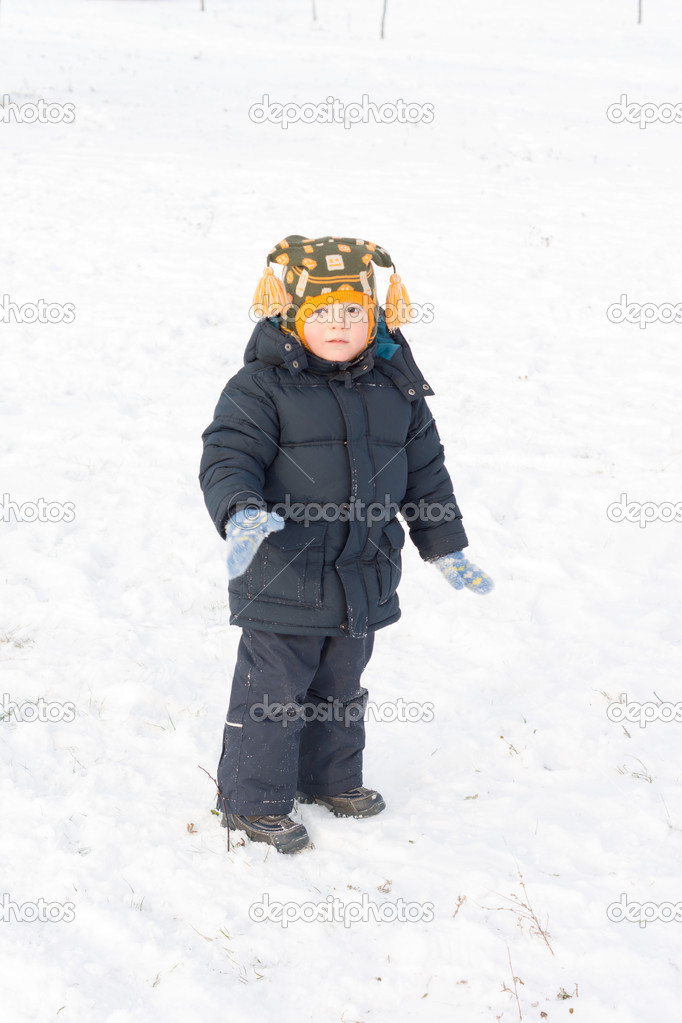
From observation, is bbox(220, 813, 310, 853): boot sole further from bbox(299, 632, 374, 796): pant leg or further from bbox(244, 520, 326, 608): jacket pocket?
bbox(244, 520, 326, 608): jacket pocket

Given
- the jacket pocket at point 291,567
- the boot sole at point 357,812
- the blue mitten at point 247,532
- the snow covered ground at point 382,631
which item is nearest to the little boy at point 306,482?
the jacket pocket at point 291,567

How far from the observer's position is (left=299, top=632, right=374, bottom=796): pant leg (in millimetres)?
3398

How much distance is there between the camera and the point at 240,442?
9.69 feet

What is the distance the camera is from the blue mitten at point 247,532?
104 inches

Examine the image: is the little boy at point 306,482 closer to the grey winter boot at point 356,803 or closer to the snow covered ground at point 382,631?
the grey winter boot at point 356,803

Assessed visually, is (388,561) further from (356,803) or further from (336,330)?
(356,803)

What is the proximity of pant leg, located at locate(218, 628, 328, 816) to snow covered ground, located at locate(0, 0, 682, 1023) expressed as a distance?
20 centimetres

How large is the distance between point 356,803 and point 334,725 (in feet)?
1.09

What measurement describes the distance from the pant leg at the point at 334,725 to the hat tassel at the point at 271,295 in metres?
1.26

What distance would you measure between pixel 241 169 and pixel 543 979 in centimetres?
1293

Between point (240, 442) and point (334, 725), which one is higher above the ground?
point (240, 442)

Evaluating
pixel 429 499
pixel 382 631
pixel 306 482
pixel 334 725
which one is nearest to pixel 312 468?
pixel 306 482

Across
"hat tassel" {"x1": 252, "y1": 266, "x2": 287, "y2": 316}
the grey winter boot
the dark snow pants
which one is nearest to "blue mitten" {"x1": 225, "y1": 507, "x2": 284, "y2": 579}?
the dark snow pants

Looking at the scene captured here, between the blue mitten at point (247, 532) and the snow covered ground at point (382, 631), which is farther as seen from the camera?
the snow covered ground at point (382, 631)
